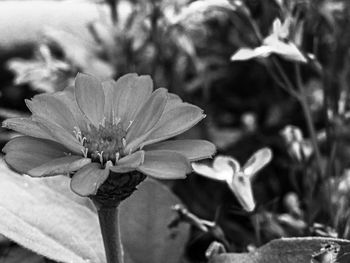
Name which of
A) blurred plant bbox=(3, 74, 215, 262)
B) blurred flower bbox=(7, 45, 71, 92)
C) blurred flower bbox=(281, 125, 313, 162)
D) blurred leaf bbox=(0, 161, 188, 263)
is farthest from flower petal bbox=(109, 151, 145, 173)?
blurred flower bbox=(7, 45, 71, 92)

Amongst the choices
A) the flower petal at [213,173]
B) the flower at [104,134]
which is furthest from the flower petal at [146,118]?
the flower petal at [213,173]

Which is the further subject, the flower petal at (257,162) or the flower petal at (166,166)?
the flower petal at (257,162)

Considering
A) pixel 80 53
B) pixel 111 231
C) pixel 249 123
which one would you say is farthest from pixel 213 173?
pixel 80 53

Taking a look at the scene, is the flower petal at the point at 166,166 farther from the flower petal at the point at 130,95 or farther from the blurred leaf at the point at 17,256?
the blurred leaf at the point at 17,256

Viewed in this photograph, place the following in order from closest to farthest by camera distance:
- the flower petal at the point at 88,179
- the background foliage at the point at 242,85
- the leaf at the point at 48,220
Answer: the flower petal at the point at 88,179
the leaf at the point at 48,220
the background foliage at the point at 242,85

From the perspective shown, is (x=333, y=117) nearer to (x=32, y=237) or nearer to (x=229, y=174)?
(x=229, y=174)

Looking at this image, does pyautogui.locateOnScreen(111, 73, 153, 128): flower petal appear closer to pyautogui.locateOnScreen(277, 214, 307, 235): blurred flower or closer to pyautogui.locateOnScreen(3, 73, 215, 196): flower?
pyautogui.locateOnScreen(3, 73, 215, 196): flower

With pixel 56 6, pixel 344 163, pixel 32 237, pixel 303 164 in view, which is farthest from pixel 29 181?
pixel 56 6
